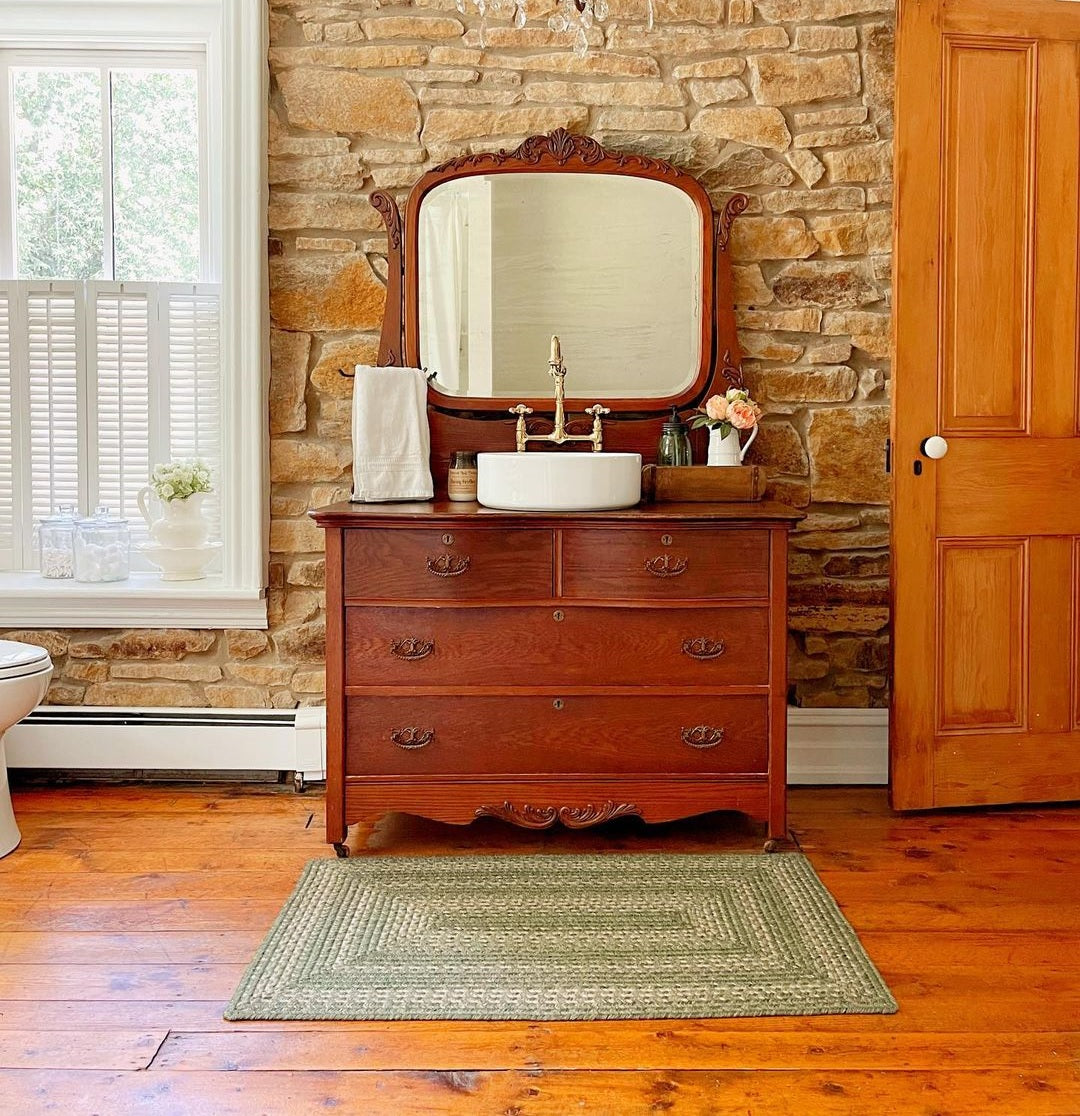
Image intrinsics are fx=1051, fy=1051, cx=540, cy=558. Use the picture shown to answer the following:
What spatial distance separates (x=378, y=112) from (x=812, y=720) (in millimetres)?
2078

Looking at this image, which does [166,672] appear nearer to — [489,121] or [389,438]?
[389,438]

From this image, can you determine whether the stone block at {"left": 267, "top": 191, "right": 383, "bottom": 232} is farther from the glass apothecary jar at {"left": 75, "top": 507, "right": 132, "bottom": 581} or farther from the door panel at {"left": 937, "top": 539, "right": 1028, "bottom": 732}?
the door panel at {"left": 937, "top": 539, "right": 1028, "bottom": 732}

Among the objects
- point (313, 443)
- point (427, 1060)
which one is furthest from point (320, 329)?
point (427, 1060)

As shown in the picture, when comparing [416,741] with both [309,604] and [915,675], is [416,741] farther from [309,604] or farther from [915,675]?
[915,675]

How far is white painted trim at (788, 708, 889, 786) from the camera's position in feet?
9.89

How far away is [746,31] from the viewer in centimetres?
287

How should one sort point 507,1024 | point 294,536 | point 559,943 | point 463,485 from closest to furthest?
point 507,1024 < point 559,943 < point 463,485 < point 294,536

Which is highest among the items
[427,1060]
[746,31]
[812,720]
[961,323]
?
[746,31]

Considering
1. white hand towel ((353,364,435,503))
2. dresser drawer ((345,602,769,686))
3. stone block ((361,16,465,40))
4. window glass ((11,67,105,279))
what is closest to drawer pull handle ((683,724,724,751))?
dresser drawer ((345,602,769,686))

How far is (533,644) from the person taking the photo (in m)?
2.41

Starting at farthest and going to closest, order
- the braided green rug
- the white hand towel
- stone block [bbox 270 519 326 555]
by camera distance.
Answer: stone block [bbox 270 519 326 555]
the white hand towel
the braided green rug

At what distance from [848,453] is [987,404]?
38cm

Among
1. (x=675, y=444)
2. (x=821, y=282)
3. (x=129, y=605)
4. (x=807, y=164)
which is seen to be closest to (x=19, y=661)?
(x=129, y=605)

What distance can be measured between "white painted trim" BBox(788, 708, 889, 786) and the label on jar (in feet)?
3.75
